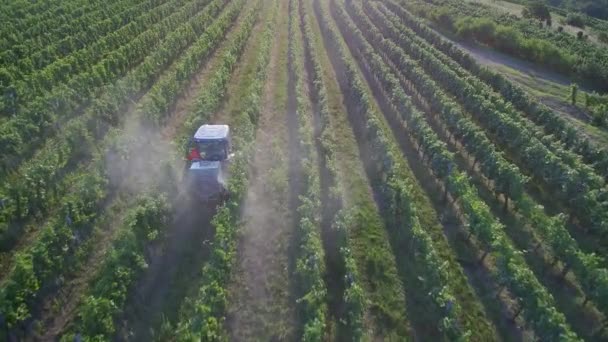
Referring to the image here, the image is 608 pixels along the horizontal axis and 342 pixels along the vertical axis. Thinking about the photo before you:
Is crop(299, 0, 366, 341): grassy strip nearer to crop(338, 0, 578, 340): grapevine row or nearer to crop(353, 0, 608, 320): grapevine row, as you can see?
crop(338, 0, 578, 340): grapevine row

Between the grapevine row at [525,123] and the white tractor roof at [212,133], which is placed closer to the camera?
the white tractor roof at [212,133]

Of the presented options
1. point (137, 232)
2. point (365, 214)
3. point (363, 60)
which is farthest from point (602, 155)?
point (137, 232)

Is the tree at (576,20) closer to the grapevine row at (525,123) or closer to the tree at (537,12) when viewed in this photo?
the tree at (537,12)

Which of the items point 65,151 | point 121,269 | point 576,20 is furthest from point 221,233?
point 576,20

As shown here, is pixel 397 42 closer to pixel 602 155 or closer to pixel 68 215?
pixel 602 155

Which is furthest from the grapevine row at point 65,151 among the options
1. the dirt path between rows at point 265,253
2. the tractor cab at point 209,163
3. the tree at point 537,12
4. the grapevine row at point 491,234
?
the tree at point 537,12

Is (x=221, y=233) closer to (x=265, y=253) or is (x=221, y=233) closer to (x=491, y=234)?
(x=265, y=253)

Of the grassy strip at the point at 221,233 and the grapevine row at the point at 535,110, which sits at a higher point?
the grapevine row at the point at 535,110
